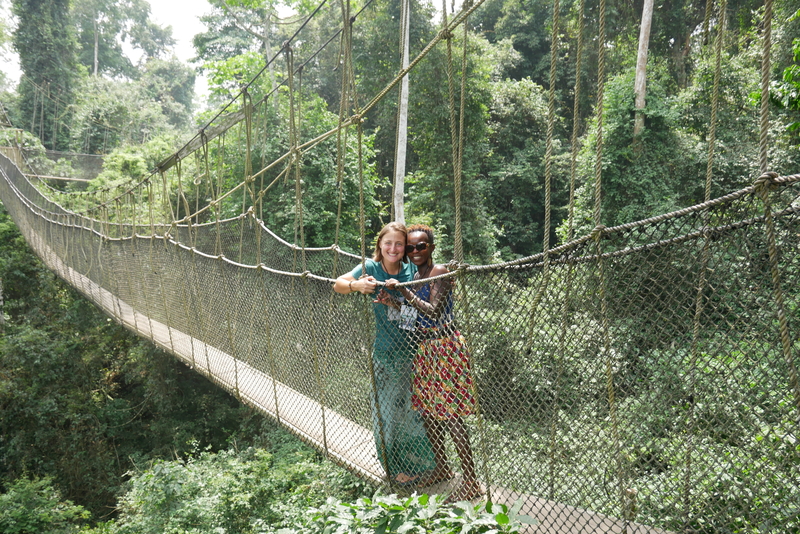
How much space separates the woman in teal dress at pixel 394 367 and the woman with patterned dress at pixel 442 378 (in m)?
0.04

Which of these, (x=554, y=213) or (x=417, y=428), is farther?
(x=554, y=213)

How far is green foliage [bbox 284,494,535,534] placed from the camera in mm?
1125

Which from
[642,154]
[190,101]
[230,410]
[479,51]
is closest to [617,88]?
[642,154]

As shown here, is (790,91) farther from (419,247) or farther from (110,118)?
(110,118)

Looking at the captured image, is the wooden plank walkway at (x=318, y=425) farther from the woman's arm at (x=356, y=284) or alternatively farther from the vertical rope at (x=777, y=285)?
the woman's arm at (x=356, y=284)

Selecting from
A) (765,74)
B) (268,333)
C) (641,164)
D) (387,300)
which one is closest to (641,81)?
(641,164)

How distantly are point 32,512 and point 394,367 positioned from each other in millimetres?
5240

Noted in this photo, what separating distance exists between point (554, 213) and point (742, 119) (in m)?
3.15

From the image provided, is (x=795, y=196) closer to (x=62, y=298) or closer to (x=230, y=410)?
(x=230, y=410)

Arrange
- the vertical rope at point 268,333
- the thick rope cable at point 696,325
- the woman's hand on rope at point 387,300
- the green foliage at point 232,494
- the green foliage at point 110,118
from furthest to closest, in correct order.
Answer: the green foliage at point 110,118, the green foliage at point 232,494, the vertical rope at point 268,333, the woman's hand on rope at point 387,300, the thick rope cable at point 696,325

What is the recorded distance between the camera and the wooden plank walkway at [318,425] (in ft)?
3.76

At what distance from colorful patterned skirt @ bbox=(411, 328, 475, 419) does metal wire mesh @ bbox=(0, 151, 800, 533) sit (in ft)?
0.15

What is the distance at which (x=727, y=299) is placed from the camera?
2.89 feet

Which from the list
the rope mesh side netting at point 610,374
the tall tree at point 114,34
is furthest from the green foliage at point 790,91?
the tall tree at point 114,34
